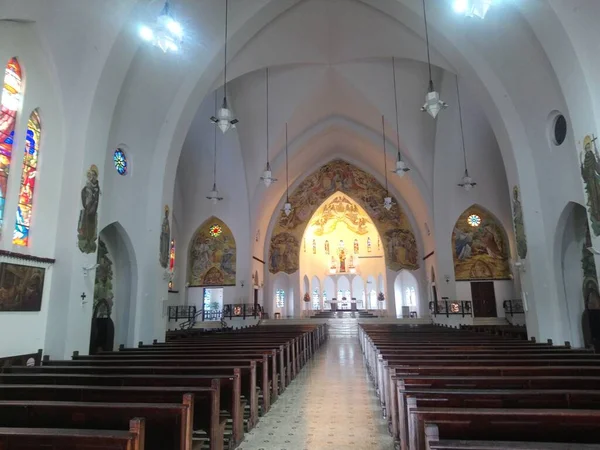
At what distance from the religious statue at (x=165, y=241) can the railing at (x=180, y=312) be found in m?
9.89

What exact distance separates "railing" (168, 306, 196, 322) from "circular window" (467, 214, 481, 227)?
627 inches

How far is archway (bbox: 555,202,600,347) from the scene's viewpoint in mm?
10203

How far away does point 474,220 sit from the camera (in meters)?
20.6

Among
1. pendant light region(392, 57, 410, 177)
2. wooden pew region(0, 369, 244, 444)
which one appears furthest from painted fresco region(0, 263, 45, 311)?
pendant light region(392, 57, 410, 177)

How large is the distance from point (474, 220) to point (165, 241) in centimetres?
1603

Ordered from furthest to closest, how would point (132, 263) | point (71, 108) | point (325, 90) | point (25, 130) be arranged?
point (325, 90) < point (132, 263) < point (71, 108) < point (25, 130)

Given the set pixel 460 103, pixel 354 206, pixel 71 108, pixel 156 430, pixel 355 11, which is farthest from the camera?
pixel 354 206

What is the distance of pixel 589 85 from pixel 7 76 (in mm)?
11883

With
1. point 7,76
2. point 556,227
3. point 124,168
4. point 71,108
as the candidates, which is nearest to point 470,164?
point 556,227

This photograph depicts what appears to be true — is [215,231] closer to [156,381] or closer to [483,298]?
[483,298]

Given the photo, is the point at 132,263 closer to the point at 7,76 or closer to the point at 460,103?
the point at 7,76

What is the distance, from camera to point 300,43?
14516mm

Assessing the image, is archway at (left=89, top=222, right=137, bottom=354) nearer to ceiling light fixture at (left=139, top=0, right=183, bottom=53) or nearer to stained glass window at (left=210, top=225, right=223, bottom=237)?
ceiling light fixture at (left=139, top=0, right=183, bottom=53)

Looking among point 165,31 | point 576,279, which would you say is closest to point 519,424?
point 165,31
